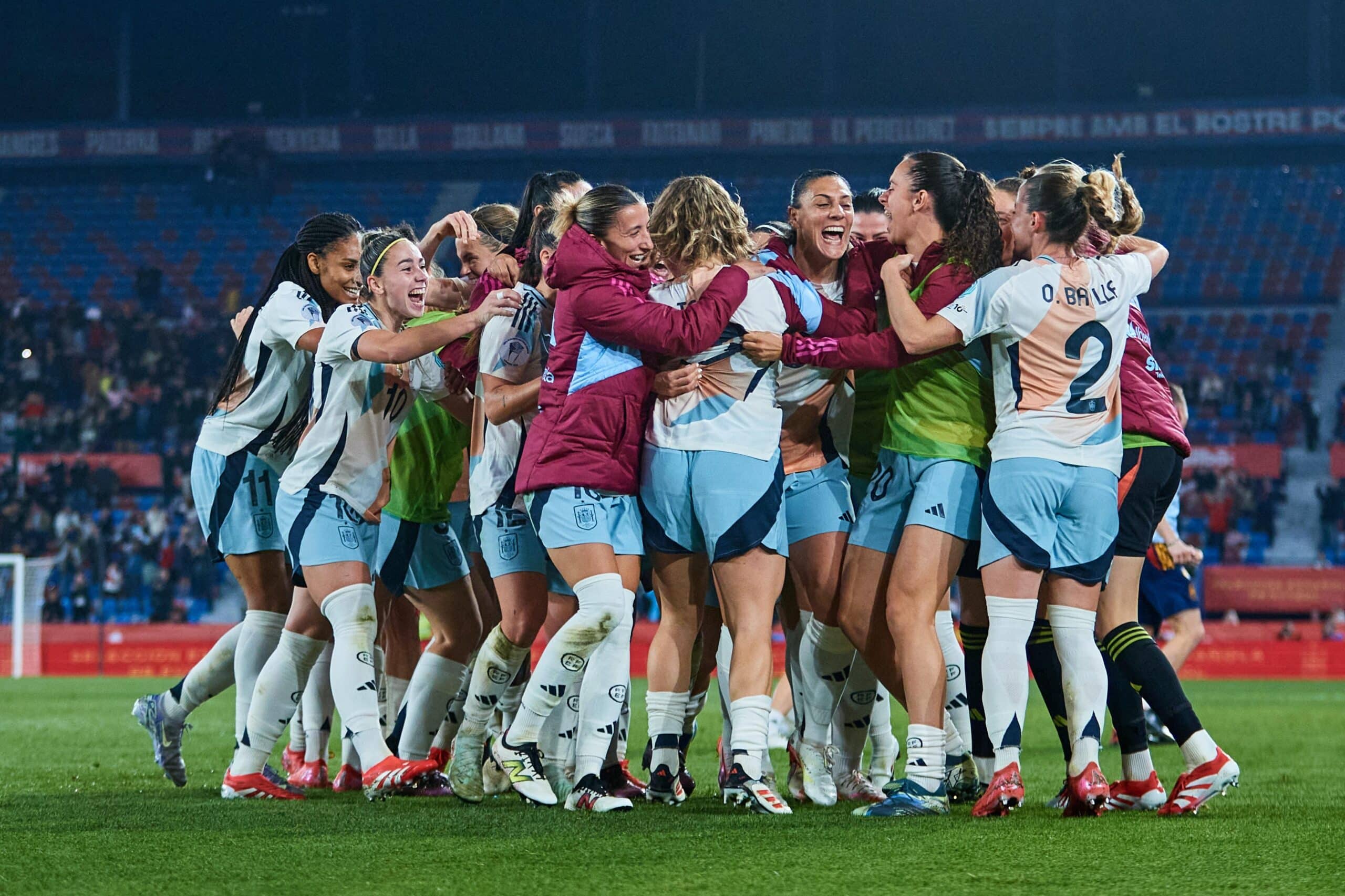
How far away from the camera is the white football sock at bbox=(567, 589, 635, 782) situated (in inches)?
Answer: 203

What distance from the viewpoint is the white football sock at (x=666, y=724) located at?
5246 millimetres

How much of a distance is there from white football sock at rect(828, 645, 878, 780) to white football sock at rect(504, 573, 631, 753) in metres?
1.04

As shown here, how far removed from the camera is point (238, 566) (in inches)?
247

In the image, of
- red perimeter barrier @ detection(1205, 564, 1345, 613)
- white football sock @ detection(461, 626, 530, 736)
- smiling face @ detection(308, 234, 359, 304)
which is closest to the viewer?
white football sock @ detection(461, 626, 530, 736)

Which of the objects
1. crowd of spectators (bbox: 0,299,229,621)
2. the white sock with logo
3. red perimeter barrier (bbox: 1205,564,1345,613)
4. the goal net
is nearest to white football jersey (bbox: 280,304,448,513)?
the white sock with logo

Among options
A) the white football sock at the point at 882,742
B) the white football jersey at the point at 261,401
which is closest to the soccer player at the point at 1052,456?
the white football sock at the point at 882,742

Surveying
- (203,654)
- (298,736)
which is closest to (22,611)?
(203,654)

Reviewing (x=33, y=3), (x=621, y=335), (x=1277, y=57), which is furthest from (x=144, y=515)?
(x=1277, y=57)

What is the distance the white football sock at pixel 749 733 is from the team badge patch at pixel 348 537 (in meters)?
1.70

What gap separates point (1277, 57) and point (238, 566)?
1262 inches

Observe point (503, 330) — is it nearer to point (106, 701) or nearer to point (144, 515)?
point (106, 701)

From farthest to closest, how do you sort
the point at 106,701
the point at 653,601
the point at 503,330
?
1. the point at 653,601
2. the point at 106,701
3. the point at 503,330

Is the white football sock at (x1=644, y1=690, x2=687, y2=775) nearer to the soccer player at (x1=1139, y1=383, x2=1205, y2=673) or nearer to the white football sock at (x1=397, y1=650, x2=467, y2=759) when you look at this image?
the white football sock at (x1=397, y1=650, x2=467, y2=759)

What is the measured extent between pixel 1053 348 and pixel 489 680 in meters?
2.50
